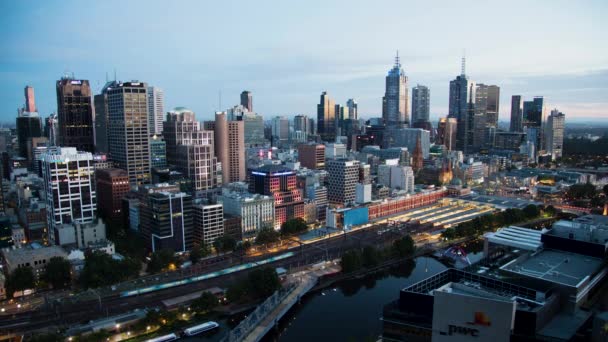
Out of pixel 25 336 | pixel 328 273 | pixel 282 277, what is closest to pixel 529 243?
pixel 328 273

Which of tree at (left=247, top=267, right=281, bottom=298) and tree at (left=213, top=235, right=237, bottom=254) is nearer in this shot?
tree at (left=247, top=267, right=281, bottom=298)

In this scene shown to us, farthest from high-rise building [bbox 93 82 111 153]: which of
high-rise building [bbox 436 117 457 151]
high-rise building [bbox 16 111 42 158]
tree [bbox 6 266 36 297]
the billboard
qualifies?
high-rise building [bbox 436 117 457 151]

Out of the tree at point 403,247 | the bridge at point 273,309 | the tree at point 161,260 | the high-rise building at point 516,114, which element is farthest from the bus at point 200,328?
the high-rise building at point 516,114

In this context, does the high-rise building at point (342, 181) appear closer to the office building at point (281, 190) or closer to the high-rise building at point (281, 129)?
the office building at point (281, 190)

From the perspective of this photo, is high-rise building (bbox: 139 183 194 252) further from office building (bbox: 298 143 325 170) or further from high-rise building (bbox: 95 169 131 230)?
office building (bbox: 298 143 325 170)

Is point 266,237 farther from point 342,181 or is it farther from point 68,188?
point 68,188

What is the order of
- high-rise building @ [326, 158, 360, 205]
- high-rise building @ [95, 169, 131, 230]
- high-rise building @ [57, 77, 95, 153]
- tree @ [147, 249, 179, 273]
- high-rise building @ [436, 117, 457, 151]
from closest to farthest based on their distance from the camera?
tree @ [147, 249, 179, 273] → high-rise building @ [95, 169, 131, 230] → high-rise building @ [326, 158, 360, 205] → high-rise building @ [57, 77, 95, 153] → high-rise building @ [436, 117, 457, 151]
